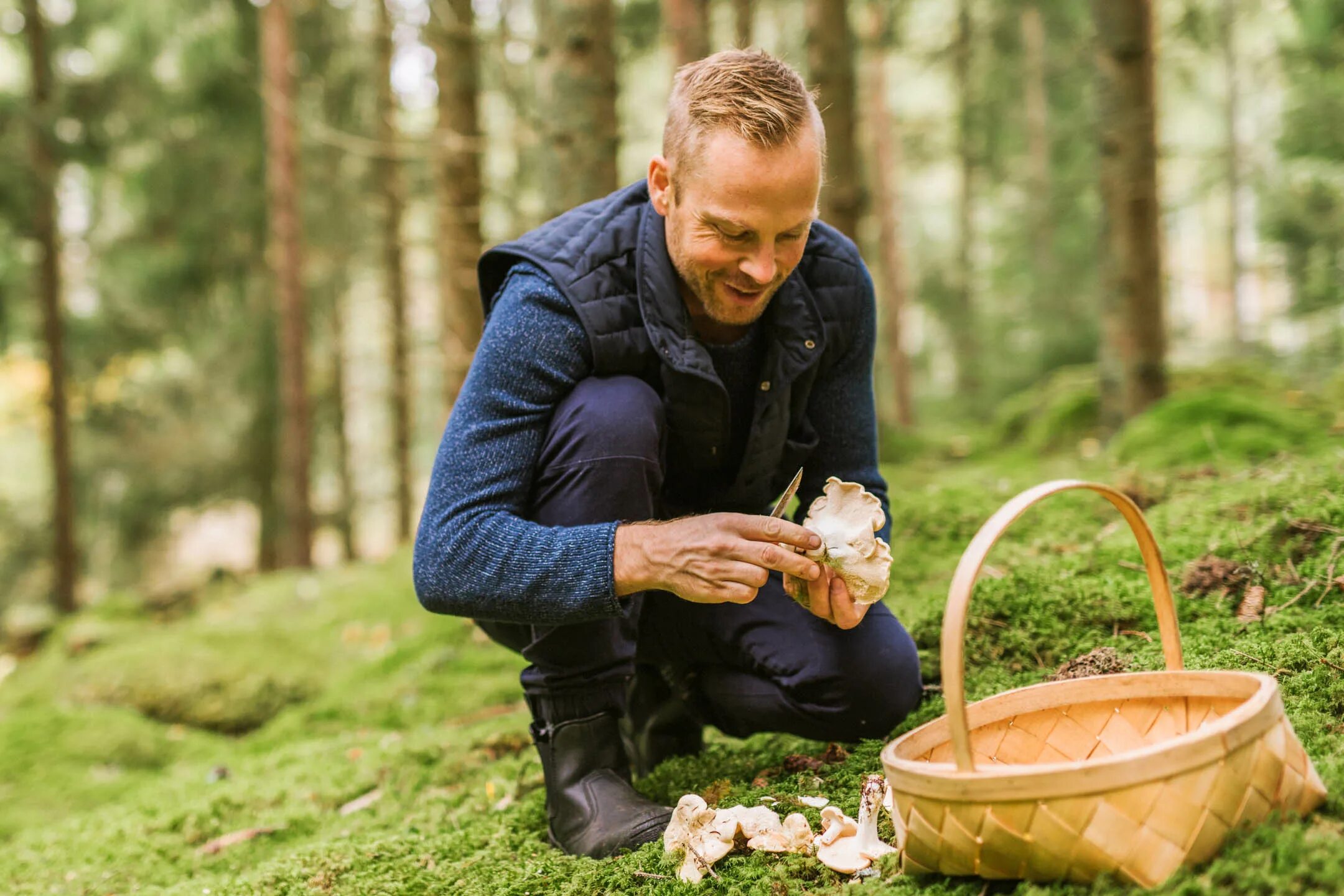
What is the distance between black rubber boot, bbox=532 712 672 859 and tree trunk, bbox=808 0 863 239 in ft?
14.8

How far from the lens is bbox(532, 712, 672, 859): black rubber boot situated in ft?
6.80

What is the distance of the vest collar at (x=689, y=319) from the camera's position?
87.5 inches

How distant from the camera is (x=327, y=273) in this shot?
12469 millimetres

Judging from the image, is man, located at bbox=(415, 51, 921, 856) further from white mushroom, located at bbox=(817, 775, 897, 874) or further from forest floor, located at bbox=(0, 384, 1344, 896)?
white mushroom, located at bbox=(817, 775, 897, 874)

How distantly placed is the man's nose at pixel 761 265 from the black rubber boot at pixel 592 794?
40.9 inches

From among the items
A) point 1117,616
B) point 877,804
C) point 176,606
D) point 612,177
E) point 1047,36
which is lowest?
point 176,606

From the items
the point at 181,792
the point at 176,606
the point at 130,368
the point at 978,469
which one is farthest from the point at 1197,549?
the point at 130,368

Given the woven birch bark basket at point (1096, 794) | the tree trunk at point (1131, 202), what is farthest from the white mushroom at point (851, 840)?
the tree trunk at point (1131, 202)

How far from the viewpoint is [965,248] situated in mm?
13992

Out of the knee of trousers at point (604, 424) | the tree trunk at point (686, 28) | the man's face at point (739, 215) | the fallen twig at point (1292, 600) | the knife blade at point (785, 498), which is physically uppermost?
the tree trunk at point (686, 28)

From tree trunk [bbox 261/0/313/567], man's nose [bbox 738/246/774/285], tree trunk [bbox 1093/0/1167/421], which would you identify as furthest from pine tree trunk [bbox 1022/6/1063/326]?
man's nose [bbox 738/246/774/285]

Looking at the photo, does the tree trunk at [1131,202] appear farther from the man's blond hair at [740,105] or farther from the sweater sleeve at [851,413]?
the man's blond hair at [740,105]

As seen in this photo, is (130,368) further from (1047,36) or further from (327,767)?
(1047,36)

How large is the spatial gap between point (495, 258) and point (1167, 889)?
1806mm
